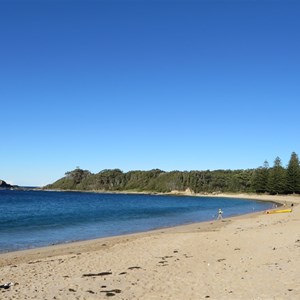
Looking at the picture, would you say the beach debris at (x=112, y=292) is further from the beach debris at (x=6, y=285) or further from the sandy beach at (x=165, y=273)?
the beach debris at (x=6, y=285)

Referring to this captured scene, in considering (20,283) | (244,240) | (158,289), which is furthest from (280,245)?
(20,283)

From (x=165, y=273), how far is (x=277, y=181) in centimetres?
11993

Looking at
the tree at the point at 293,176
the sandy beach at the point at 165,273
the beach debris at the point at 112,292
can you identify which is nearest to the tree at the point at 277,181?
the tree at the point at 293,176

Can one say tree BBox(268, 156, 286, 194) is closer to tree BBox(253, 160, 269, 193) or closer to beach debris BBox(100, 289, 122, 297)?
tree BBox(253, 160, 269, 193)

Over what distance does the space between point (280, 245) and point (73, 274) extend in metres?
10.3

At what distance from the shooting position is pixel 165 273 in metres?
13.2

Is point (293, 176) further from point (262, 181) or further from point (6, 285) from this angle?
point (6, 285)

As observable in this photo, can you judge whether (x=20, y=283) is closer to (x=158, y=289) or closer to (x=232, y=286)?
(x=158, y=289)

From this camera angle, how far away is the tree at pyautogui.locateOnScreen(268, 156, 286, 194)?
124075 millimetres

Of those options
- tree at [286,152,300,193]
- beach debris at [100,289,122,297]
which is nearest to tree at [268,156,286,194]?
tree at [286,152,300,193]

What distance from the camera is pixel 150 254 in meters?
18.2

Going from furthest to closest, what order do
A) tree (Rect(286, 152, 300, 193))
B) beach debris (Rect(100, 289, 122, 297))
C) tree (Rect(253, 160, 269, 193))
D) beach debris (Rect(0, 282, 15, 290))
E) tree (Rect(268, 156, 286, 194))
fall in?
tree (Rect(253, 160, 269, 193)) → tree (Rect(268, 156, 286, 194)) → tree (Rect(286, 152, 300, 193)) → beach debris (Rect(0, 282, 15, 290)) → beach debris (Rect(100, 289, 122, 297))

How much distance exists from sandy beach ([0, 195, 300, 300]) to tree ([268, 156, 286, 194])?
358 feet

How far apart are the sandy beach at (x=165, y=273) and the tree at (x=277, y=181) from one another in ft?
358
